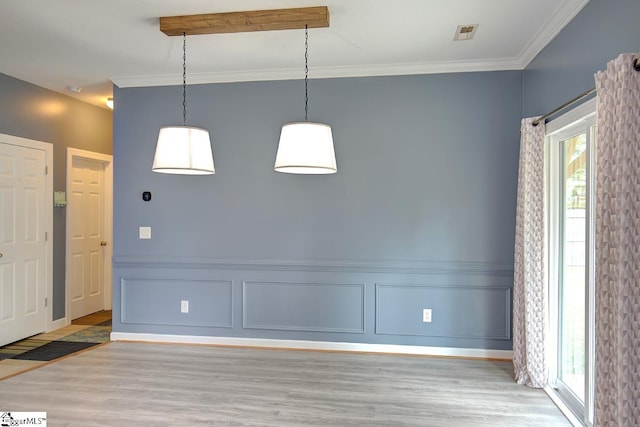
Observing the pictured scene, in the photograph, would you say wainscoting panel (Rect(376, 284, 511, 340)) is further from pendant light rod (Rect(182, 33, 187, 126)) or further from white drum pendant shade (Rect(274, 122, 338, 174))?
pendant light rod (Rect(182, 33, 187, 126))

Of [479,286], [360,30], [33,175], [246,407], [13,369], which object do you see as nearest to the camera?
[246,407]

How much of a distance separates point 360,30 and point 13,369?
12.6 ft

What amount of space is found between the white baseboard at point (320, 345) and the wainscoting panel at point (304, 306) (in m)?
0.13

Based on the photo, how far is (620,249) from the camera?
6.33ft

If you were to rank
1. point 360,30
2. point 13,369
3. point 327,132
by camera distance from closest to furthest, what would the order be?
point 327,132 → point 360,30 → point 13,369

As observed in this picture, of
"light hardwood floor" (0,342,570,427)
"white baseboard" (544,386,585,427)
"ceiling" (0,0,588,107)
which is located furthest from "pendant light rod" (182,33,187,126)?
"white baseboard" (544,386,585,427)

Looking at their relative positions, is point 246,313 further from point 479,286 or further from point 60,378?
point 479,286

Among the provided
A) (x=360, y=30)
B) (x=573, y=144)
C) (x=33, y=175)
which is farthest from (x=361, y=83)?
(x=33, y=175)

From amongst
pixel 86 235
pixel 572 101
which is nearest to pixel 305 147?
pixel 572 101

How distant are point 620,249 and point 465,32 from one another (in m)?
2.12

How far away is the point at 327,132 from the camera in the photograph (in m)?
2.72

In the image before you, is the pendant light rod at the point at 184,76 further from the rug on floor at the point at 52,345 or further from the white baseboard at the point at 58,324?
the white baseboard at the point at 58,324

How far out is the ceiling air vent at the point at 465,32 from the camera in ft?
10.9

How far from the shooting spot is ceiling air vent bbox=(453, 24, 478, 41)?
3328 mm
